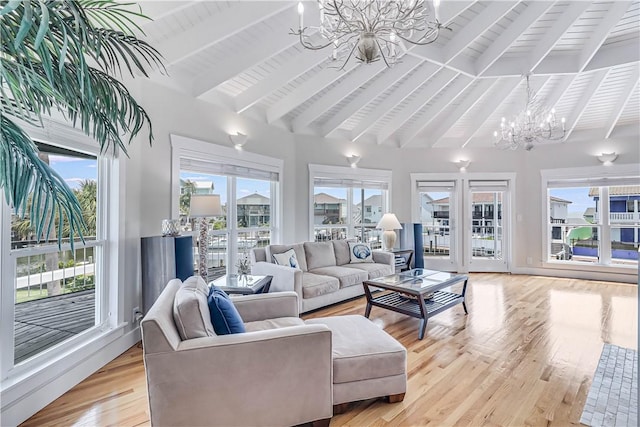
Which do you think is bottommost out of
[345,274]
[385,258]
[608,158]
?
[345,274]

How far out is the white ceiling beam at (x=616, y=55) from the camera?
3826 millimetres

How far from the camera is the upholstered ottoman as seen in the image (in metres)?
1.95

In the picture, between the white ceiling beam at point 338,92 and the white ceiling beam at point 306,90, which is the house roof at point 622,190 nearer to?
the white ceiling beam at point 338,92

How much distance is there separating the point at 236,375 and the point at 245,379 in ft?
0.18

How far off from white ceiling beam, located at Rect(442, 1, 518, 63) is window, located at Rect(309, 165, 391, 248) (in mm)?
2674

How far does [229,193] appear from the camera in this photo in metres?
4.47

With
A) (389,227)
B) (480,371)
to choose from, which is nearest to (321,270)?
(389,227)

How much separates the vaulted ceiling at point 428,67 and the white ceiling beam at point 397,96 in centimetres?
2

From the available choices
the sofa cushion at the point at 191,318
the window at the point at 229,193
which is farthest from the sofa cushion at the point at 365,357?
the window at the point at 229,193

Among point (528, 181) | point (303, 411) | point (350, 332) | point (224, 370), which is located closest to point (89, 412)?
point (224, 370)

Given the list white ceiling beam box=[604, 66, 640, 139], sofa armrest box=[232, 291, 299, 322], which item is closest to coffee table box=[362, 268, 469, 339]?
sofa armrest box=[232, 291, 299, 322]

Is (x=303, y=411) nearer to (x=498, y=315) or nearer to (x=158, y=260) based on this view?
(x=158, y=260)

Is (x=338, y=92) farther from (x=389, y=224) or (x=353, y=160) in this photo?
(x=389, y=224)

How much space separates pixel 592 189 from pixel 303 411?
704 cm
